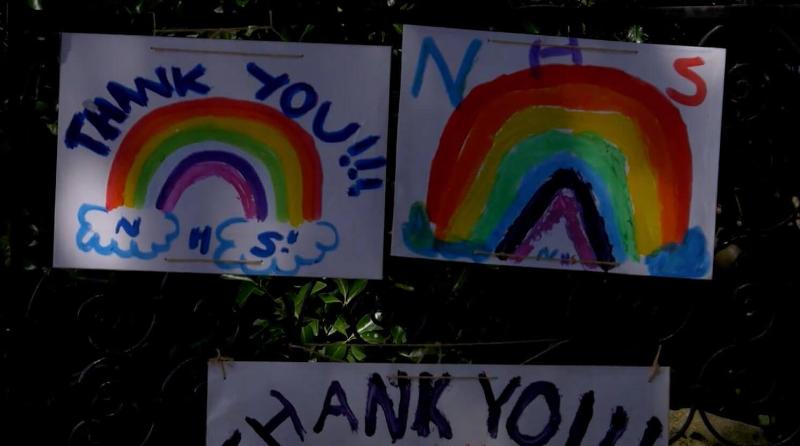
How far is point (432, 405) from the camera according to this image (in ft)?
7.46

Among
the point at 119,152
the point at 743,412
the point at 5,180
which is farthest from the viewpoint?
the point at 743,412

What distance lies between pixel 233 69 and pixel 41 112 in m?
0.52

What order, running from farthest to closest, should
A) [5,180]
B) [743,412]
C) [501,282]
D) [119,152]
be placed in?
[743,412]
[501,282]
[5,180]
[119,152]

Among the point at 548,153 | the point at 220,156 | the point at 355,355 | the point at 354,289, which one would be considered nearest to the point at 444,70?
the point at 548,153

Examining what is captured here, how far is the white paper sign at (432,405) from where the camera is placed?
7.39ft

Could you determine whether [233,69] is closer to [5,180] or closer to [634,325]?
[5,180]

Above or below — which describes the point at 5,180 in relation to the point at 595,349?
above

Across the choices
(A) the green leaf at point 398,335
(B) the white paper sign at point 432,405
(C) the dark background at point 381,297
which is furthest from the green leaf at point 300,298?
(B) the white paper sign at point 432,405

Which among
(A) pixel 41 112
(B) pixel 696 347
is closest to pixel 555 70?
(B) pixel 696 347

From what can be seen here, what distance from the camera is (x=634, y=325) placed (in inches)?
96.7

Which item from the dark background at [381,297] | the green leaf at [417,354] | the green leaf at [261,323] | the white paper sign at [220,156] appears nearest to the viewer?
the white paper sign at [220,156]

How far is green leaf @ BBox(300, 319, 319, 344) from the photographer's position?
8.43 feet

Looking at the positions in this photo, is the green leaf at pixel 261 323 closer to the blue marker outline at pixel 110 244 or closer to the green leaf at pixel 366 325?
the green leaf at pixel 366 325

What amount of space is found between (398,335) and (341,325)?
5.7 inches
